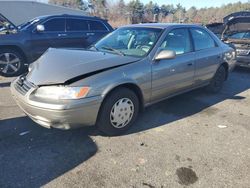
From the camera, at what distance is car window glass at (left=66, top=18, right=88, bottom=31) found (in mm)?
7883

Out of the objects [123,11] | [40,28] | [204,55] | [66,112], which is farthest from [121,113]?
[123,11]

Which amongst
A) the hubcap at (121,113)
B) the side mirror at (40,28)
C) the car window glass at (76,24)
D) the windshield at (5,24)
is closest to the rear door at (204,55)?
the hubcap at (121,113)

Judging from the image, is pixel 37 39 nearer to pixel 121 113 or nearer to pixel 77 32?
pixel 77 32

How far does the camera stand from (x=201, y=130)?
409 cm

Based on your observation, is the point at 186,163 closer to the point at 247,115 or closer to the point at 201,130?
the point at 201,130

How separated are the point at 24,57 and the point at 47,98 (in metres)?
4.42

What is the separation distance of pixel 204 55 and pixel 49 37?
4.42 meters

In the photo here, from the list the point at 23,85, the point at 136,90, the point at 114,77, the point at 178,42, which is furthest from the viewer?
the point at 178,42

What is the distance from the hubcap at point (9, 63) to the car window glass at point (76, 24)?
1804 millimetres

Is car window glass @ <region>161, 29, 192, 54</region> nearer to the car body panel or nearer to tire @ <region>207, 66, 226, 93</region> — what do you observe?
tire @ <region>207, 66, 226, 93</region>

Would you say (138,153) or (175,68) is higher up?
(175,68)

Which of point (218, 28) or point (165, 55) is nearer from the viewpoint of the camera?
point (165, 55)

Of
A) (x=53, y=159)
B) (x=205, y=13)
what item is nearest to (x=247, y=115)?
(x=53, y=159)

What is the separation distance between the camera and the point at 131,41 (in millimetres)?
4461
